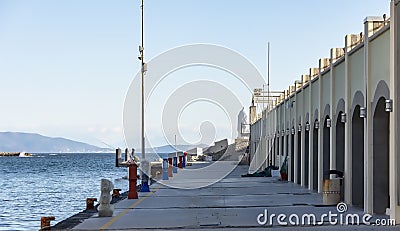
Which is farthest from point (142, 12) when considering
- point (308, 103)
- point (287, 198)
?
point (287, 198)

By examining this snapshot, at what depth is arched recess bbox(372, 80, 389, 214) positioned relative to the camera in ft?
65.9

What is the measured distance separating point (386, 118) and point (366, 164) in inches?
57.0

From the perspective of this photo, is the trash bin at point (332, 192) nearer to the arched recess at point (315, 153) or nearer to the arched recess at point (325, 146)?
the arched recess at point (325, 146)

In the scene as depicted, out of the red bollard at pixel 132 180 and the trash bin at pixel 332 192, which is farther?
the red bollard at pixel 132 180

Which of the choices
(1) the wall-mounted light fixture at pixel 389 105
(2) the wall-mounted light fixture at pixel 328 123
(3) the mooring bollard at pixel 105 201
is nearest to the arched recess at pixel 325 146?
(2) the wall-mounted light fixture at pixel 328 123

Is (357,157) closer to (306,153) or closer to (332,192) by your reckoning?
(332,192)

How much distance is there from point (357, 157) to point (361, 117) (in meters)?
1.48

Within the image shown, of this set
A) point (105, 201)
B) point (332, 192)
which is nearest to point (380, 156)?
point (332, 192)

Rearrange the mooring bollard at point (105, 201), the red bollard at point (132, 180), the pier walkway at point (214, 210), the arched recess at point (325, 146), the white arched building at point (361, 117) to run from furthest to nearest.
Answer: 1. the arched recess at point (325, 146)
2. the red bollard at point (132, 180)
3. the mooring bollard at point (105, 201)
4. the white arched building at point (361, 117)
5. the pier walkway at point (214, 210)

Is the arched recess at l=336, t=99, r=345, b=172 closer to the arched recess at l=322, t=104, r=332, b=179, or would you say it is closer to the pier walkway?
the pier walkway

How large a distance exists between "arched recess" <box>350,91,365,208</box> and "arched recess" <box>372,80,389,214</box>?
2.65 meters

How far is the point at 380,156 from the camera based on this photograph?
20266 mm

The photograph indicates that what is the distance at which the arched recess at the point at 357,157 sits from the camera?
23000 mm

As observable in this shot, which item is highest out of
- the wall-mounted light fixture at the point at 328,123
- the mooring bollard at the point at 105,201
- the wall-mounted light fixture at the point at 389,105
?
the wall-mounted light fixture at the point at 389,105
